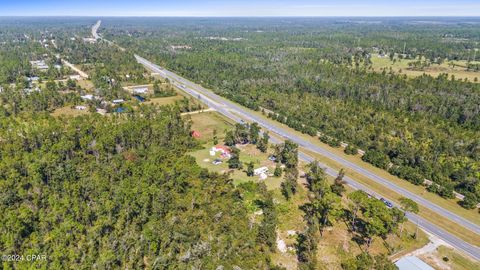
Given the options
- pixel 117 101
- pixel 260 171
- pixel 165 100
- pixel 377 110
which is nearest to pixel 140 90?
pixel 165 100

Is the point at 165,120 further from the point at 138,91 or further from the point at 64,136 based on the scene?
the point at 138,91

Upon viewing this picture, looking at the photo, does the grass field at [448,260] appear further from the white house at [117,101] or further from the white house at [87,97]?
the white house at [87,97]

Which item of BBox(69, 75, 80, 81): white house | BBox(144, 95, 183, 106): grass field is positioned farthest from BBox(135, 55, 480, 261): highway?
BBox(69, 75, 80, 81): white house

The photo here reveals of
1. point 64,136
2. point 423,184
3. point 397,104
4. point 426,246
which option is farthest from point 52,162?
point 397,104

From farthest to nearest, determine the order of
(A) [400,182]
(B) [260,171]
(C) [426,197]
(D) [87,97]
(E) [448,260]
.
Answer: (D) [87,97]
(B) [260,171]
(A) [400,182]
(C) [426,197]
(E) [448,260]

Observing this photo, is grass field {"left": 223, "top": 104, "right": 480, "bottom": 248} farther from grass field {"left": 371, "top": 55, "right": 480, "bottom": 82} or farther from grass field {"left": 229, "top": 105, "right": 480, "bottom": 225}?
grass field {"left": 371, "top": 55, "right": 480, "bottom": 82}

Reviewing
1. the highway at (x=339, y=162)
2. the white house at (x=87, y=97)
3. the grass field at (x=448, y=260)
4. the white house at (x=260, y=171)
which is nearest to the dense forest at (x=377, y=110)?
the highway at (x=339, y=162)

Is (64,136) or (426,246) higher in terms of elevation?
(64,136)

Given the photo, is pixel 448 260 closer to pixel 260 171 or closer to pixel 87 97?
pixel 260 171
